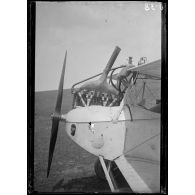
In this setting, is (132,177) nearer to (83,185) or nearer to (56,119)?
(83,185)

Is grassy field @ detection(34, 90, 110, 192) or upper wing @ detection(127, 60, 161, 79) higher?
Answer: upper wing @ detection(127, 60, 161, 79)

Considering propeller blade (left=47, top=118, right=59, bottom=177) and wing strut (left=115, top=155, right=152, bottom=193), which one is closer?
wing strut (left=115, top=155, right=152, bottom=193)

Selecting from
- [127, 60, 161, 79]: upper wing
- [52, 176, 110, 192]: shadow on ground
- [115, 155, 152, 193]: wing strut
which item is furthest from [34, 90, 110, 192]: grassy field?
[127, 60, 161, 79]: upper wing

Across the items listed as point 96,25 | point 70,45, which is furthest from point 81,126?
point 96,25

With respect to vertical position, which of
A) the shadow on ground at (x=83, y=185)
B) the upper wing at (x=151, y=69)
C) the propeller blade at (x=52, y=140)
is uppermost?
the upper wing at (x=151, y=69)

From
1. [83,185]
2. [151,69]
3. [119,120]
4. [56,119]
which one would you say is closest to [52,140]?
[56,119]

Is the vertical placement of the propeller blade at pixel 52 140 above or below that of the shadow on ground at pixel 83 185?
above

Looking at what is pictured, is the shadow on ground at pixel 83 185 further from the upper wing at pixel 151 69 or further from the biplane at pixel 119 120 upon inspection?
the upper wing at pixel 151 69

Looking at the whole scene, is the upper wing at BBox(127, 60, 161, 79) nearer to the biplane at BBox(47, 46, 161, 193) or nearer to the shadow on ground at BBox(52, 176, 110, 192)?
the biplane at BBox(47, 46, 161, 193)

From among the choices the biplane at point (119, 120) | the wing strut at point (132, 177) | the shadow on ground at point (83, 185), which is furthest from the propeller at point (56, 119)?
the wing strut at point (132, 177)
